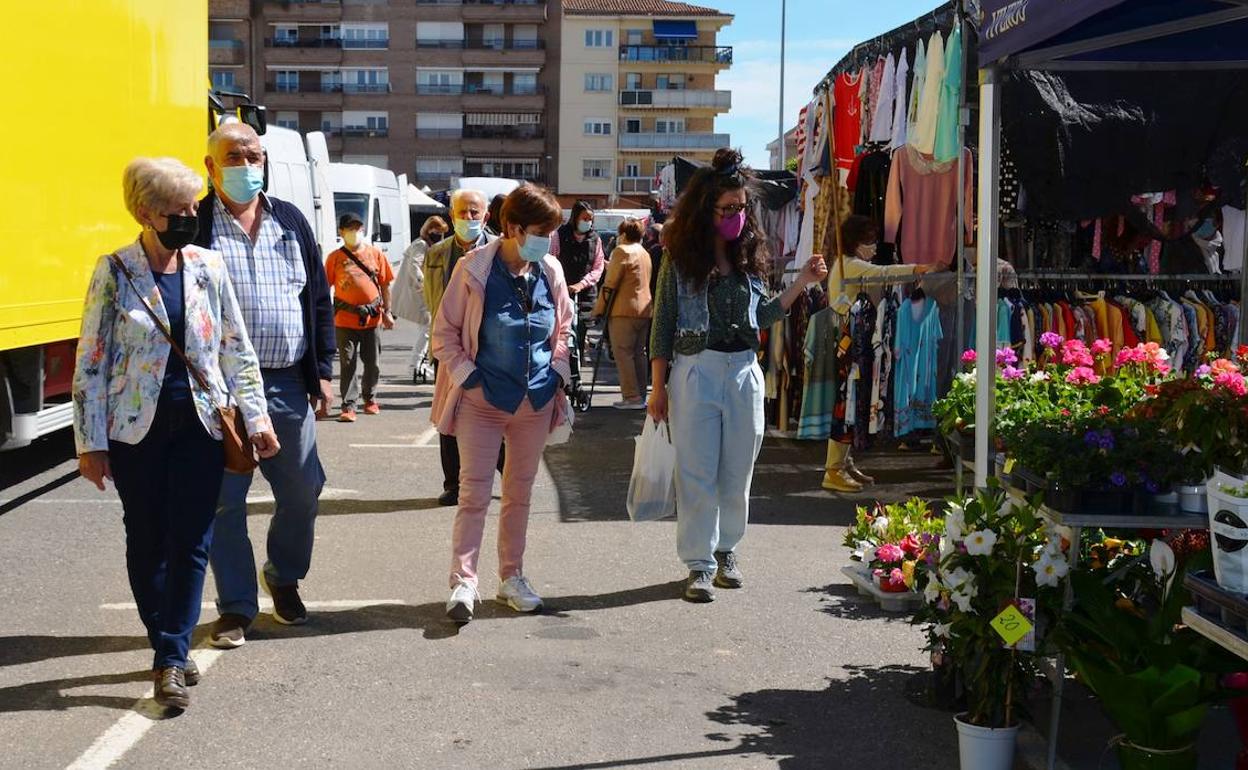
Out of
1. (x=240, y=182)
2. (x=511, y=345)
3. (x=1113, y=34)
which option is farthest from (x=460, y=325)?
(x=1113, y=34)

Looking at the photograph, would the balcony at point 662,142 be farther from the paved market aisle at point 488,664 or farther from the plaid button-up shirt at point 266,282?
Result: the plaid button-up shirt at point 266,282

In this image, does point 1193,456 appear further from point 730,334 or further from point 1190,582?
point 730,334

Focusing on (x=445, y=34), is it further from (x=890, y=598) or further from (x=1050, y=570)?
(x=1050, y=570)

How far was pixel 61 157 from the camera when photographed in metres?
8.08

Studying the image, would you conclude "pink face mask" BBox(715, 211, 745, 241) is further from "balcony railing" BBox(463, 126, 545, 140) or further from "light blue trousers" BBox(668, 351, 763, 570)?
"balcony railing" BBox(463, 126, 545, 140)

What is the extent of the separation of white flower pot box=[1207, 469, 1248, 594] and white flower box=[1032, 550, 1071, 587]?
2.01 ft

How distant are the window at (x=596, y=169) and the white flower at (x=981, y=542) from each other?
8844 centimetres

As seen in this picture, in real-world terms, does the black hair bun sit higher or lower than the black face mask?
higher

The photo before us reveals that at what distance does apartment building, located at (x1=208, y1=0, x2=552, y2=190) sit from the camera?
8806cm

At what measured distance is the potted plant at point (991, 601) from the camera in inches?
176

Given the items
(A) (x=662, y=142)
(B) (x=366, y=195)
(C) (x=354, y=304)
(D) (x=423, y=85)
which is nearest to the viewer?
(C) (x=354, y=304)

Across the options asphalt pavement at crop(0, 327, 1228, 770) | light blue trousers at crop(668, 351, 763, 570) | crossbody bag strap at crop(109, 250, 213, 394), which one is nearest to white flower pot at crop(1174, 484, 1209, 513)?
asphalt pavement at crop(0, 327, 1228, 770)

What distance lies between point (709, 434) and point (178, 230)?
2638 mm

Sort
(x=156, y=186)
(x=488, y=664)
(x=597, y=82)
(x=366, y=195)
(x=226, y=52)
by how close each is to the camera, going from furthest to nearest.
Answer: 1. (x=597, y=82)
2. (x=226, y=52)
3. (x=366, y=195)
4. (x=488, y=664)
5. (x=156, y=186)
